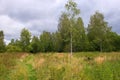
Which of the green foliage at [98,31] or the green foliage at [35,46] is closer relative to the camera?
the green foliage at [98,31]

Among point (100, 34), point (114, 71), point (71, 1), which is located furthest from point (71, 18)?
point (100, 34)

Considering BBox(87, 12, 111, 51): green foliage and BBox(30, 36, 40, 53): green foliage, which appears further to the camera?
BBox(30, 36, 40, 53): green foliage

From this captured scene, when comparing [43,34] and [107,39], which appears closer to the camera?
Answer: [107,39]

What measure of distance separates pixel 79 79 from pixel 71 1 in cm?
1971

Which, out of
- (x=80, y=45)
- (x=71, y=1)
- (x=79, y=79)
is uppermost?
(x=71, y=1)

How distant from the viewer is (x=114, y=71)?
30.7 feet

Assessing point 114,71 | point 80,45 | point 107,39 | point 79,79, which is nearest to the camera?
point 79,79

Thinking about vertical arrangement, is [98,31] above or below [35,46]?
above

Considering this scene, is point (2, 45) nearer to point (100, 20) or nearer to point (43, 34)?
point (43, 34)

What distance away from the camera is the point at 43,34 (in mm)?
77500

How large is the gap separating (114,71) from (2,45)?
2486 inches

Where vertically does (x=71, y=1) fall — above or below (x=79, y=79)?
above

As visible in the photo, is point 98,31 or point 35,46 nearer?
point 98,31

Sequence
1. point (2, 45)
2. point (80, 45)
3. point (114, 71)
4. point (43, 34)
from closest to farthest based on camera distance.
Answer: point (114, 71) → point (80, 45) → point (2, 45) → point (43, 34)
